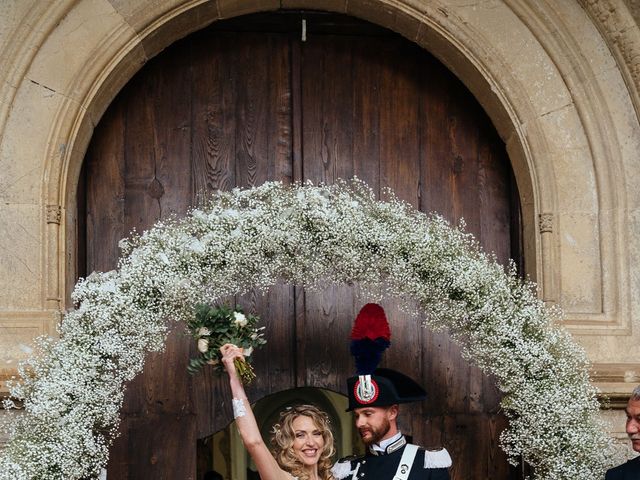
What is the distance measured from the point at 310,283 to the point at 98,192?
115cm

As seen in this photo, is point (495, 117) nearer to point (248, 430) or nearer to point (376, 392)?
point (376, 392)

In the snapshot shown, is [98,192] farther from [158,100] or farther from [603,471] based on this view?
[603,471]

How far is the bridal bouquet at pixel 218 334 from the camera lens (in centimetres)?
493

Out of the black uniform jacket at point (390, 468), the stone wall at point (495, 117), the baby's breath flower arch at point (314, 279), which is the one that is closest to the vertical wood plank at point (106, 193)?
the stone wall at point (495, 117)

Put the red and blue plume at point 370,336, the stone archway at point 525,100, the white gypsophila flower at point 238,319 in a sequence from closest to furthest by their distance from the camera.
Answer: the white gypsophila flower at point 238,319
the red and blue plume at point 370,336
the stone archway at point 525,100

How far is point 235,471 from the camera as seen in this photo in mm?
9867

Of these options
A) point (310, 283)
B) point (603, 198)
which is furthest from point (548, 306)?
point (310, 283)

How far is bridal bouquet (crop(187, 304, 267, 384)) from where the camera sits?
16.2 feet

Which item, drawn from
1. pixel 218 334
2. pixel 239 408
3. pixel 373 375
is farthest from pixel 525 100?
pixel 239 408

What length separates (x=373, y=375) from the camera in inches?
209

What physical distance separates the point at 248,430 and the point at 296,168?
1692 mm

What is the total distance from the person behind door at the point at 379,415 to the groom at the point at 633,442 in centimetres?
68

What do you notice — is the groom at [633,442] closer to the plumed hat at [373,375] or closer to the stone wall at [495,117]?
the stone wall at [495,117]

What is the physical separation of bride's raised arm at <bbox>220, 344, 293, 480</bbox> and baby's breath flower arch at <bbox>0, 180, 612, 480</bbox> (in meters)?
0.39
